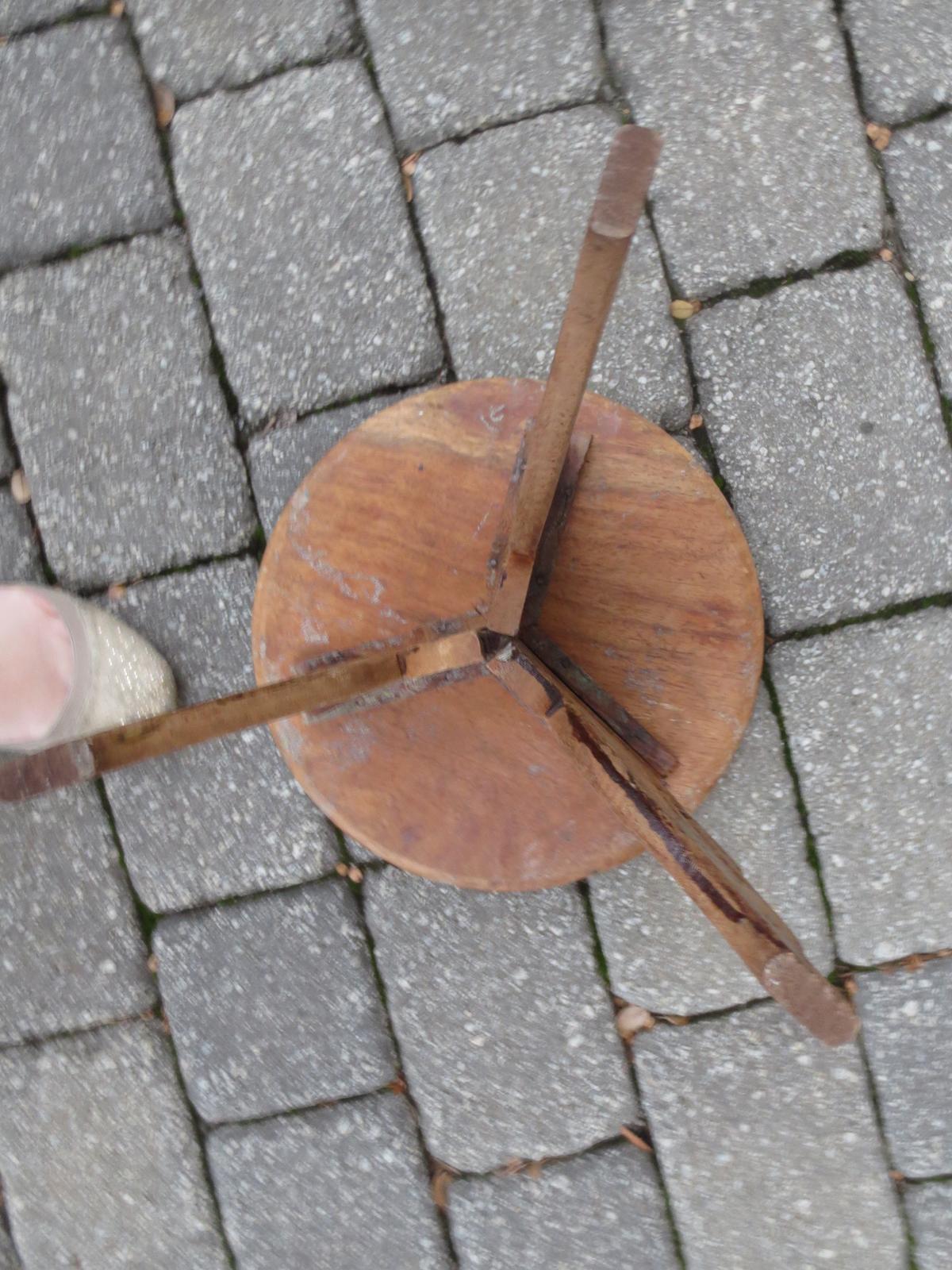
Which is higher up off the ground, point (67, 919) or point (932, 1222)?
point (67, 919)

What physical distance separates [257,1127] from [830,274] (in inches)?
72.1

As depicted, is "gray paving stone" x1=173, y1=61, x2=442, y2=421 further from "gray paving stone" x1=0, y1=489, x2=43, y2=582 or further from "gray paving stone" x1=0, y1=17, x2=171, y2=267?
"gray paving stone" x1=0, y1=489, x2=43, y2=582

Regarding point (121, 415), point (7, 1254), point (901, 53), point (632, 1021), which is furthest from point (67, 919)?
point (901, 53)

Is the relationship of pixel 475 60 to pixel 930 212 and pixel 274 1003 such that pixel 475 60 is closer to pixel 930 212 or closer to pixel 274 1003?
pixel 930 212

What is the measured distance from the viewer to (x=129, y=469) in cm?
173

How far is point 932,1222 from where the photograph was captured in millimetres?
1588

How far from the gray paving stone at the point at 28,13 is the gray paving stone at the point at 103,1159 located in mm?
1902

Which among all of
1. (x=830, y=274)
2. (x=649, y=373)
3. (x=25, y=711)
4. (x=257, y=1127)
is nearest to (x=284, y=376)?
(x=649, y=373)

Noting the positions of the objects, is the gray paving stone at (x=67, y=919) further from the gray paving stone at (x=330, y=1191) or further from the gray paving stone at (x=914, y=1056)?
the gray paving stone at (x=914, y=1056)

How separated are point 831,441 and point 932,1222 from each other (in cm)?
134

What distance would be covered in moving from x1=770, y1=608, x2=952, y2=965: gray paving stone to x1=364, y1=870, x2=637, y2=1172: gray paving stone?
1.50 ft

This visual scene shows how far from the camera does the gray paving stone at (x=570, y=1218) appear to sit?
165cm

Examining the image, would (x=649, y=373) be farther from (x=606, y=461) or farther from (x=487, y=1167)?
(x=487, y=1167)

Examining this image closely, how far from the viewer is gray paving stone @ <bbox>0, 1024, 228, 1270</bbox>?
5.79ft
